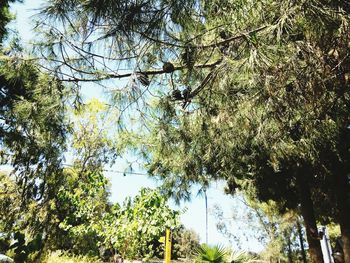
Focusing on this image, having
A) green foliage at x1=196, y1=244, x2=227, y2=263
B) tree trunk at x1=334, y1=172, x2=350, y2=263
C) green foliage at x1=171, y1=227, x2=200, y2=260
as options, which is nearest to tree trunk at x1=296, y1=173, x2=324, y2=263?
tree trunk at x1=334, y1=172, x2=350, y2=263

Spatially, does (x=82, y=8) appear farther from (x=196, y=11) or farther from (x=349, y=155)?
(x=349, y=155)

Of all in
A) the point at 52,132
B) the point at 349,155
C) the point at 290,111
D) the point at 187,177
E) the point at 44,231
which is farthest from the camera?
the point at 44,231

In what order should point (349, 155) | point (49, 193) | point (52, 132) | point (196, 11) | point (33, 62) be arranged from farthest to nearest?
1. point (49, 193)
2. point (349, 155)
3. point (52, 132)
4. point (33, 62)
5. point (196, 11)

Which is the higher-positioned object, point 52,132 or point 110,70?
point 110,70

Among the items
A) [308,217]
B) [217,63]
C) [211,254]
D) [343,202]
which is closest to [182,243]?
[308,217]

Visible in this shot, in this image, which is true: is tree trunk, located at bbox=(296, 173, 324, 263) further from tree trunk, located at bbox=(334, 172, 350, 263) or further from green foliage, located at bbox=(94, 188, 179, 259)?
green foliage, located at bbox=(94, 188, 179, 259)

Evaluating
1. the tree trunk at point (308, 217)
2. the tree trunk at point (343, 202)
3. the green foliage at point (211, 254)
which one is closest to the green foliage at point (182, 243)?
the tree trunk at point (308, 217)

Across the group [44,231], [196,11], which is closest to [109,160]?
[44,231]

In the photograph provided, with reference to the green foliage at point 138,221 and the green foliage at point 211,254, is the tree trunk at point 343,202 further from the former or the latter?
the green foliage at point 138,221

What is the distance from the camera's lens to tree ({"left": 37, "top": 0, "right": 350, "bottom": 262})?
7.39ft

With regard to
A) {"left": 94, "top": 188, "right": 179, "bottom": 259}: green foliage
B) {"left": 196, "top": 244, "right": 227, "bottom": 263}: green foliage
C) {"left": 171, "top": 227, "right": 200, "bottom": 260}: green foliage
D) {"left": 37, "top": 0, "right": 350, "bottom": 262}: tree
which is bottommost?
{"left": 196, "top": 244, "right": 227, "bottom": 263}: green foliage

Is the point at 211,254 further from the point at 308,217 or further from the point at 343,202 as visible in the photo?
the point at 343,202

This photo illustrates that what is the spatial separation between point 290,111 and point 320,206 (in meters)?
7.51

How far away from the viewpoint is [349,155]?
7.50 m
